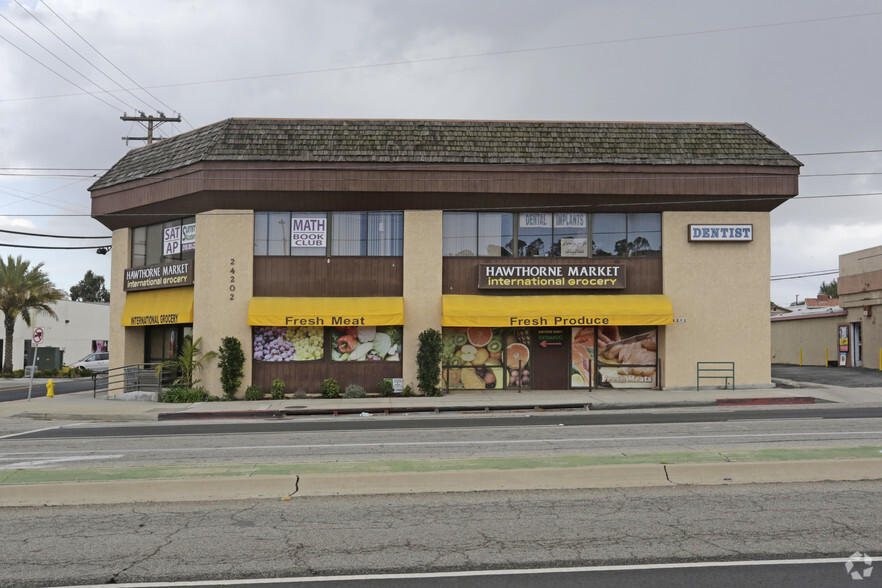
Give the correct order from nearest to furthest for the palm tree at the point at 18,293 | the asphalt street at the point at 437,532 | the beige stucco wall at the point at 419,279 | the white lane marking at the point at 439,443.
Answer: the asphalt street at the point at 437,532 → the white lane marking at the point at 439,443 → the beige stucco wall at the point at 419,279 → the palm tree at the point at 18,293

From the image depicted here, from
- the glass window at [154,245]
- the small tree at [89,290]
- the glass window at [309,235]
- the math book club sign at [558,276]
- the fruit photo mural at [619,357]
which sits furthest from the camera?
the small tree at [89,290]

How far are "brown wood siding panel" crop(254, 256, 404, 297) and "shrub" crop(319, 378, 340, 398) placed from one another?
116 inches

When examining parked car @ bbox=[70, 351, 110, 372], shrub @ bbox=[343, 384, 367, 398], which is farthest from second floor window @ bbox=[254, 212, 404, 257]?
parked car @ bbox=[70, 351, 110, 372]

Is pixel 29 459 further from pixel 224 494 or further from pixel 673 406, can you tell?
pixel 673 406

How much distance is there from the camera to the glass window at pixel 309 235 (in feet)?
79.2

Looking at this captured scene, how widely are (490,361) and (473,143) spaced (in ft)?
24.6

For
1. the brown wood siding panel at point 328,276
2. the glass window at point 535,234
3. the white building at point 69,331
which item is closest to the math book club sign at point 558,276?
the glass window at point 535,234

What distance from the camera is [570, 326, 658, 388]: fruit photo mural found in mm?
24625

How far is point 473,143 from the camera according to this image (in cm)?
2392

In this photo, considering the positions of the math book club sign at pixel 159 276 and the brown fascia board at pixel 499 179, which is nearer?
the brown fascia board at pixel 499 179

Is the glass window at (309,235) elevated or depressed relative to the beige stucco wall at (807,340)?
elevated

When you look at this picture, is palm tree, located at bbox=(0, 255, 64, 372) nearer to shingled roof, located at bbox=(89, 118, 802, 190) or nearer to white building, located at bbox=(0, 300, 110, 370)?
white building, located at bbox=(0, 300, 110, 370)

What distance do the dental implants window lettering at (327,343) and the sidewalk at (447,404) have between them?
1.57 m

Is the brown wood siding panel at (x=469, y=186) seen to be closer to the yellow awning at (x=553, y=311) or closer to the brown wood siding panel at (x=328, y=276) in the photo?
the brown wood siding panel at (x=328, y=276)
